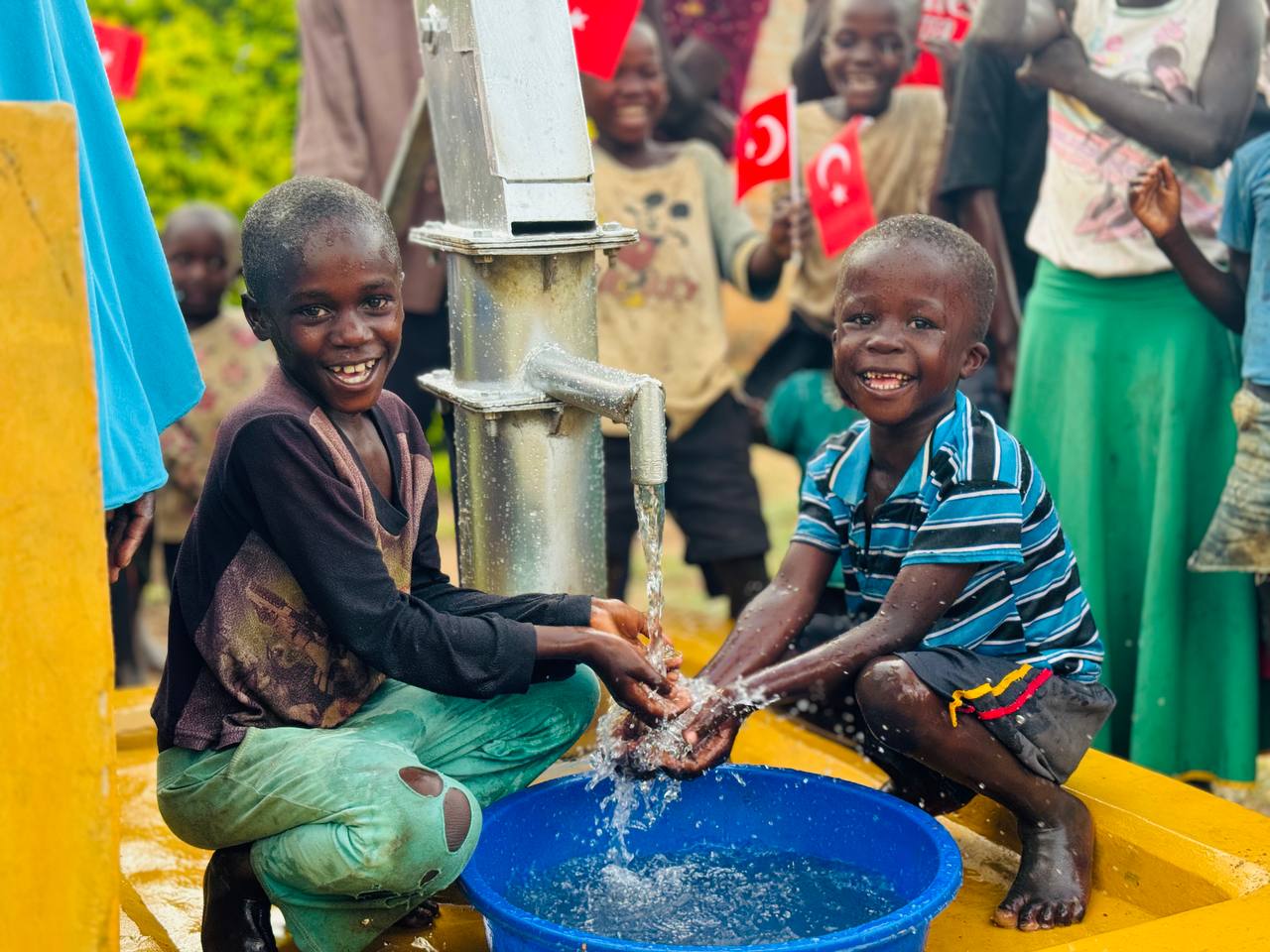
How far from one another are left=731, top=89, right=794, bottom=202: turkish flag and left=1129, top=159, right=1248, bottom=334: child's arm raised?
41.0 inches

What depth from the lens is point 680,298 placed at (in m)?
4.19

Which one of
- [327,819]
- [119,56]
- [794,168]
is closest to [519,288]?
[327,819]

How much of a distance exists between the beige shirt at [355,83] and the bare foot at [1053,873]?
2.49 meters

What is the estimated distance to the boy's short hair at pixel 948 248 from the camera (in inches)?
103

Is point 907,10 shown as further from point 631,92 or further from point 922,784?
point 922,784

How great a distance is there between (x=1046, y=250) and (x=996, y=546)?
125cm

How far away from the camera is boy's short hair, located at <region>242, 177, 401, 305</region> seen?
2305mm

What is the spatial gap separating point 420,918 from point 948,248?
1362mm

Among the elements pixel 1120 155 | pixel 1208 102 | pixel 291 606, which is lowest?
pixel 291 606

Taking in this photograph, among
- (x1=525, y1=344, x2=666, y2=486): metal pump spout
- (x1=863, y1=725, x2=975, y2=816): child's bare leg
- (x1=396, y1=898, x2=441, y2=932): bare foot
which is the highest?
(x1=525, y1=344, x2=666, y2=486): metal pump spout

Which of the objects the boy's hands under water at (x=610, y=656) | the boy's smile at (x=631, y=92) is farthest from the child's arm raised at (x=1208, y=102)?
the boy's hands under water at (x=610, y=656)

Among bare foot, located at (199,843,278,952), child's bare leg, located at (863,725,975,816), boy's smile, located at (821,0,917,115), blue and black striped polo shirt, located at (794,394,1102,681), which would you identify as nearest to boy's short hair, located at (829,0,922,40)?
boy's smile, located at (821,0,917,115)

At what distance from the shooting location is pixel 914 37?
14.0 feet

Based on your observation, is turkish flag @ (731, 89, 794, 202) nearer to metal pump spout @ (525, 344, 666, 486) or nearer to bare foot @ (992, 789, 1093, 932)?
metal pump spout @ (525, 344, 666, 486)
